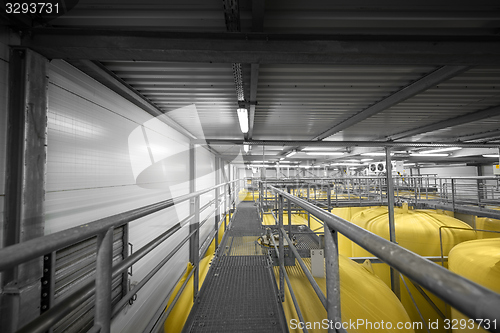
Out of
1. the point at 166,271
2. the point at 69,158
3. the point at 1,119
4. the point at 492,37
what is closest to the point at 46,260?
the point at 69,158

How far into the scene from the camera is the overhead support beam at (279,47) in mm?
1544

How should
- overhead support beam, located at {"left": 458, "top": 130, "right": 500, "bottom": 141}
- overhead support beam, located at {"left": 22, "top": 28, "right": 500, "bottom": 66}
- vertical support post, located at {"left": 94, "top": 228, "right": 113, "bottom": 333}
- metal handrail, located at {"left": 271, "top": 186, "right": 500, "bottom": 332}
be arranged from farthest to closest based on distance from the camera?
overhead support beam, located at {"left": 458, "top": 130, "right": 500, "bottom": 141}, overhead support beam, located at {"left": 22, "top": 28, "right": 500, "bottom": 66}, vertical support post, located at {"left": 94, "top": 228, "right": 113, "bottom": 333}, metal handrail, located at {"left": 271, "top": 186, "right": 500, "bottom": 332}

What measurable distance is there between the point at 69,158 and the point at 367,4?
2497 mm

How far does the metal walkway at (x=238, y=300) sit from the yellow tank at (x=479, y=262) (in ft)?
5.91

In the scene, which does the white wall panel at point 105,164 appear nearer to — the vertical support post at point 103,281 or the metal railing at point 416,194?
the vertical support post at point 103,281

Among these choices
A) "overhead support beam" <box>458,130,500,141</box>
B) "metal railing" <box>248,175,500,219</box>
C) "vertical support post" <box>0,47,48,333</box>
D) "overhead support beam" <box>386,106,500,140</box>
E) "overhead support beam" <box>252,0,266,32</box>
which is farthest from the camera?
"metal railing" <box>248,175,500,219</box>

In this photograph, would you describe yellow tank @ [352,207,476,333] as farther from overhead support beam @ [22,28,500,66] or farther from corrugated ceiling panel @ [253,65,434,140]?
overhead support beam @ [22,28,500,66]

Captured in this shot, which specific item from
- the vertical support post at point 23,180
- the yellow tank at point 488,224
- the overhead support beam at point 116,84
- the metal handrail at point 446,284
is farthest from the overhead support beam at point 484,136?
the vertical support post at point 23,180

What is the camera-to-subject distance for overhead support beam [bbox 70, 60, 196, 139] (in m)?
1.81

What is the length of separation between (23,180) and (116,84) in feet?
4.36

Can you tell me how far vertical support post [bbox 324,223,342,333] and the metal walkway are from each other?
994mm

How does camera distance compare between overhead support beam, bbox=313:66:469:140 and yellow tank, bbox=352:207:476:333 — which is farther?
yellow tank, bbox=352:207:476:333

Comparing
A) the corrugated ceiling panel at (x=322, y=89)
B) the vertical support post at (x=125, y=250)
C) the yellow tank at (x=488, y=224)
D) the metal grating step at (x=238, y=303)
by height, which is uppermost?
the corrugated ceiling panel at (x=322, y=89)

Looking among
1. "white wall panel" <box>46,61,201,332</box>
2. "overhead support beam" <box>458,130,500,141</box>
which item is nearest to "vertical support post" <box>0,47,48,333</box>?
"white wall panel" <box>46,61,201,332</box>
